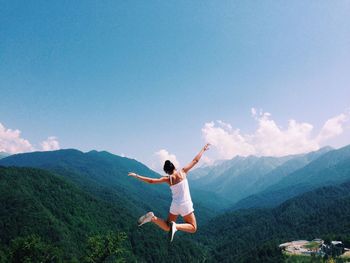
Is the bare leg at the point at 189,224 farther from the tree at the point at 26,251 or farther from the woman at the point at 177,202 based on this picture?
the tree at the point at 26,251

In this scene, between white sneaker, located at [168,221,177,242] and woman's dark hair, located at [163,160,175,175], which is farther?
woman's dark hair, located at [163,160,175,175]

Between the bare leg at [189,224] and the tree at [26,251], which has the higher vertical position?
Answer: the bare leg at [189,224]

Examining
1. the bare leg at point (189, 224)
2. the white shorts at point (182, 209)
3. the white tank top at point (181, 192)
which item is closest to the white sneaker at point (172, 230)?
the bare leg at point (189, 224)

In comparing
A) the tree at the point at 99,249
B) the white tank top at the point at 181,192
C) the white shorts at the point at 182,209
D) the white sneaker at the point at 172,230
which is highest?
the white tank top at the point at 181,192

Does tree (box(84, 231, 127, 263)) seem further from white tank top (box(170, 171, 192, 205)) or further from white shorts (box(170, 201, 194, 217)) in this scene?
white tank top (box(170, 171, 192, 205))

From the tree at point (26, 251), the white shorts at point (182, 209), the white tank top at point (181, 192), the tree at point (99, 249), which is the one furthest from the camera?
the tree at point (99, 249)

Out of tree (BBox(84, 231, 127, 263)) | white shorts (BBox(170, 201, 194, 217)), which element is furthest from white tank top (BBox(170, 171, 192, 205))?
tree (BBox(84, 231, 127, 263))

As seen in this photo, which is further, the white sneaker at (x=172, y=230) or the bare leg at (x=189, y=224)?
the bare leg at (x=189, y=224)

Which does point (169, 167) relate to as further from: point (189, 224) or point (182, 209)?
point (189, 224)

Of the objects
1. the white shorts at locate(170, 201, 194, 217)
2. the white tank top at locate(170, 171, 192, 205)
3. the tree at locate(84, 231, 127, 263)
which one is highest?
the white tank top at locate(170, 171, 192, 205)

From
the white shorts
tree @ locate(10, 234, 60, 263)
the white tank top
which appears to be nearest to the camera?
the white tank top

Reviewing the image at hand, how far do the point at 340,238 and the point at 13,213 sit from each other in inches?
7587

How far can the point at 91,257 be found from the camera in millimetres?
64938

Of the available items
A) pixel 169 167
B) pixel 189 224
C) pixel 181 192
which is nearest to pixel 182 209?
pixel 181 192
